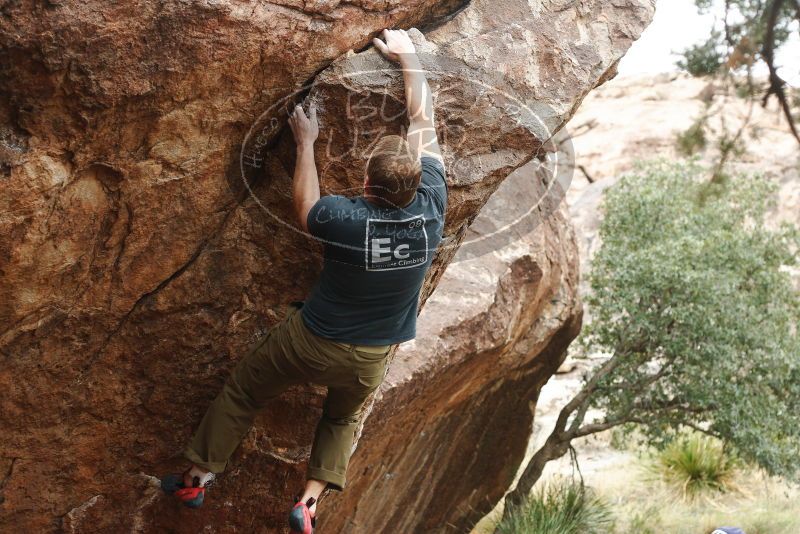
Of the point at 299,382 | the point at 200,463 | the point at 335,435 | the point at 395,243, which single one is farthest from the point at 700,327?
the point at 200,463

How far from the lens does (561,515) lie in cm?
969

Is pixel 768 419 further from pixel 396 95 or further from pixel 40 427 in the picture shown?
pixel 40 427

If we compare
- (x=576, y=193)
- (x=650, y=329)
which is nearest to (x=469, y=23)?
(x=650, y=329)

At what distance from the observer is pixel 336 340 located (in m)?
4.41

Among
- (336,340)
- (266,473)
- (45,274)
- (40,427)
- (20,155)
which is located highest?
(20,155)

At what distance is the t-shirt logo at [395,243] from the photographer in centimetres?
420

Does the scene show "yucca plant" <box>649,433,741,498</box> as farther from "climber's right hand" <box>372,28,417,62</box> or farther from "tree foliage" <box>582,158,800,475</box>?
"climber's right hand" <box>372,28,417,62</box>

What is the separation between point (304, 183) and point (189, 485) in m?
1.81

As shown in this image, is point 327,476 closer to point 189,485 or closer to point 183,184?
point 189,485

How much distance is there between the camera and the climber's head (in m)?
4.07

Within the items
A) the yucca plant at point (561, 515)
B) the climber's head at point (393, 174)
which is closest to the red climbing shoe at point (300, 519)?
the climber's head at point (393, 174)

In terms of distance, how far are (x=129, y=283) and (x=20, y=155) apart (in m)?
0.92

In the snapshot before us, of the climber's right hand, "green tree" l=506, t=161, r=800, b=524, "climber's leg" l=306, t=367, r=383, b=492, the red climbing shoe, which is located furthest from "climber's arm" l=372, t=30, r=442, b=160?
"green tree" l=506, t=161, r=800, b=524

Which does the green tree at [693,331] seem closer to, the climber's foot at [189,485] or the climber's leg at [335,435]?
the climber's leg at [335,435]
